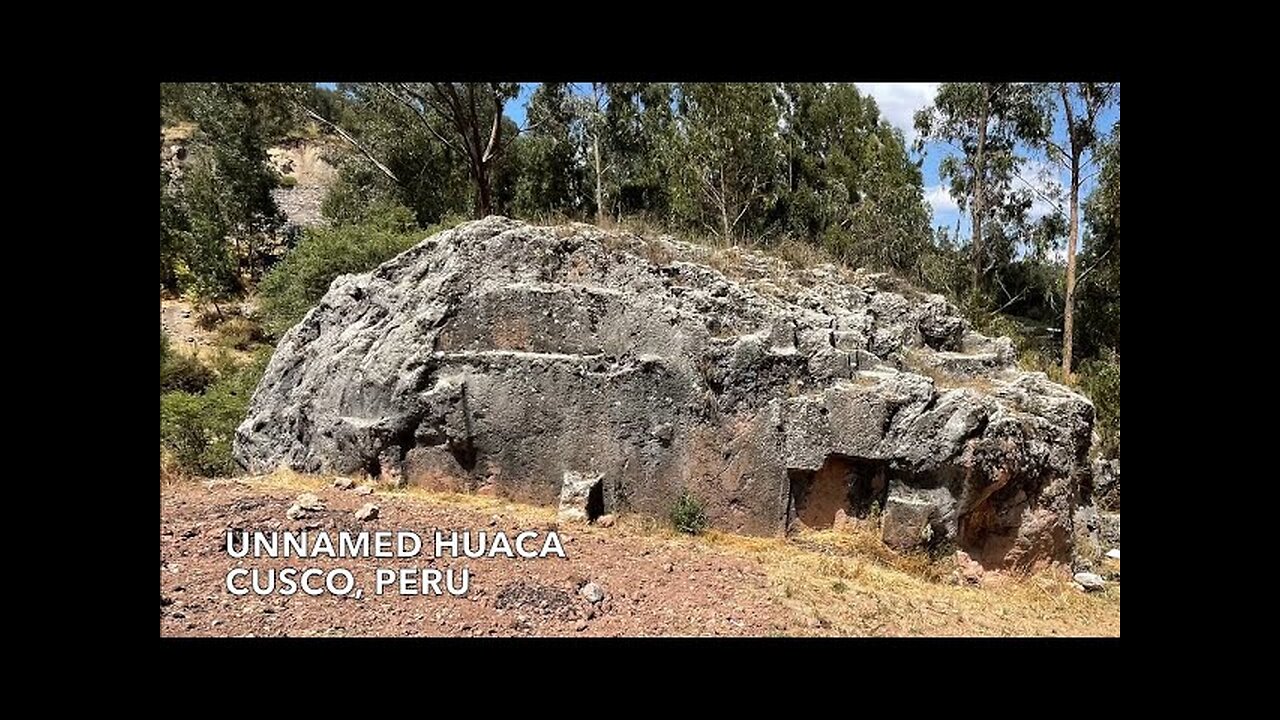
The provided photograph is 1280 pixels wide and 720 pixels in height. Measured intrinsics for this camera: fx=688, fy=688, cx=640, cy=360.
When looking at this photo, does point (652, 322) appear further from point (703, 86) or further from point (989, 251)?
point (989, 251)

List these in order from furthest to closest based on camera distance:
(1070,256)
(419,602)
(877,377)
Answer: (1070,256) < (877,377) < (419,602)

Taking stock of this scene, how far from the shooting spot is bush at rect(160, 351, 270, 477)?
929 cm

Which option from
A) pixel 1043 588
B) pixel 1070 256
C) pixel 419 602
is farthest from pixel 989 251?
pixel 419 602

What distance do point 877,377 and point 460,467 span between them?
4630 millimetres

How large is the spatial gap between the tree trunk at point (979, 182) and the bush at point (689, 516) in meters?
15.2

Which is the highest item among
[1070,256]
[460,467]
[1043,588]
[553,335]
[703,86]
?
[703,86]

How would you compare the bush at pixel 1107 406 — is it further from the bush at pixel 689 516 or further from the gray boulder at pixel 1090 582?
the bush at pixel 689 516

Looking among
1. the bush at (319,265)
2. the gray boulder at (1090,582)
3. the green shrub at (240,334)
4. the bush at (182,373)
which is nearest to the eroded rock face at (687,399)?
the gray boulder at (1090,582)

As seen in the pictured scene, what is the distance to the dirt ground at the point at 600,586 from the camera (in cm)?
505

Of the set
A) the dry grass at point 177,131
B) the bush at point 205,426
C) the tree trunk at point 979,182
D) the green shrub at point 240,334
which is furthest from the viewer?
the dry grass at point 177,131

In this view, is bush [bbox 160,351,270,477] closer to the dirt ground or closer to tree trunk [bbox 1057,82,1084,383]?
the dirt ground

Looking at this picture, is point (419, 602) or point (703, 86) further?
point (703, 86)

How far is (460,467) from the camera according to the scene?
7746mm

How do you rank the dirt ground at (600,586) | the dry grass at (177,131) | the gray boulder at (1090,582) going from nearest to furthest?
the dirt ground at (600,586), the gray boulder at (1090,582), the dry grass at (177,131)
